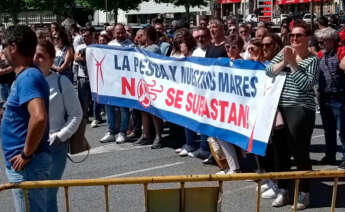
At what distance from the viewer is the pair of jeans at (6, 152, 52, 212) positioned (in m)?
3.72

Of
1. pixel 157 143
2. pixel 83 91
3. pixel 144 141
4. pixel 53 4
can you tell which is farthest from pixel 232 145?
pixel 53 4

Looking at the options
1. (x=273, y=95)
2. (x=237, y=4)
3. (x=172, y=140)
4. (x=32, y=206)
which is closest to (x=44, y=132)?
(x=32, y=206)

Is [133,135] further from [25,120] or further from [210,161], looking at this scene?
[25,120]

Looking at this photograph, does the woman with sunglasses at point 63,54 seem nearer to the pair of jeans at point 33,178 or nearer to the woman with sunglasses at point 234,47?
the woman with sunglasses at point 234,47

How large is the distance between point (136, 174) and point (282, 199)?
7.02 feet

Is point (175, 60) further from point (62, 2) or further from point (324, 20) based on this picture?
point (62, 2)

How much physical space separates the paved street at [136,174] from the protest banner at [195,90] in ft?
1.87

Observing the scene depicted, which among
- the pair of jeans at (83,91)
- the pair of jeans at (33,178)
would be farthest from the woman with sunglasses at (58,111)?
the pair of jeans at (83,91)

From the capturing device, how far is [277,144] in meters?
5.77

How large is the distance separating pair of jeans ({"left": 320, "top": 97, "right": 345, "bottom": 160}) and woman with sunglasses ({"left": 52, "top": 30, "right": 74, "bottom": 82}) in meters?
4.21

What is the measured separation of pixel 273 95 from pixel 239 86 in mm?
623

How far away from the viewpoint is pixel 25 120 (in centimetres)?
373

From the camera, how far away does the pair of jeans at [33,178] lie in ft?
12.2

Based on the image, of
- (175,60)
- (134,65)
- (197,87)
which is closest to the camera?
(197,87)
